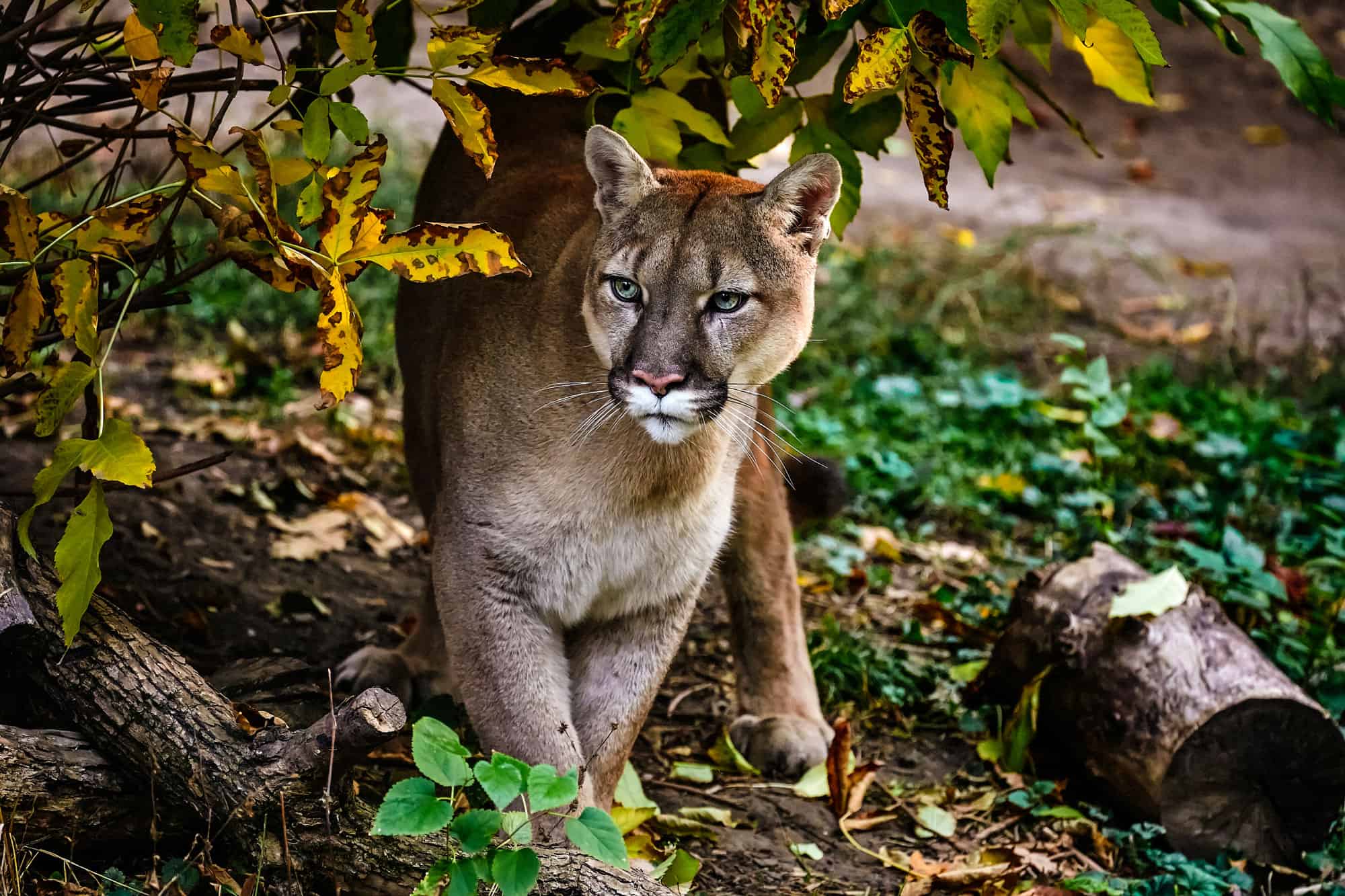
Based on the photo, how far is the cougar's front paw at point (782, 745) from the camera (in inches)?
157

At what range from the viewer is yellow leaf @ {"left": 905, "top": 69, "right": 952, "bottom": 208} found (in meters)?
2.66

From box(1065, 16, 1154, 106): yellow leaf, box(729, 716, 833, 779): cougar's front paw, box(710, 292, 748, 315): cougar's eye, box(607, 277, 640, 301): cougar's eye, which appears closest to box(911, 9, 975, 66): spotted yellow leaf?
box(1065, 16, 1154, 106): yellow leaf

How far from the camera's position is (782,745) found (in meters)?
3.98

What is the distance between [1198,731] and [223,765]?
2373 mm

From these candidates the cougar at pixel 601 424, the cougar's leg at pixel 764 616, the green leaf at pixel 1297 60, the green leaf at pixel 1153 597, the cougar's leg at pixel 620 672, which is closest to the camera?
the green leaf at pixel 1297 60

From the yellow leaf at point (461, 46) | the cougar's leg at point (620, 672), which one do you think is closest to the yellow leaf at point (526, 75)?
the yellow leaf at point (461, 46)

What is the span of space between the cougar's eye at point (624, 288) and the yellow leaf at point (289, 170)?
72 centimetres

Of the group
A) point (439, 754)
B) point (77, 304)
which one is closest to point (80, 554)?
point (77, 304)

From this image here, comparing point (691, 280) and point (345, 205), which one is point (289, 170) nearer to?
point (345, 205)

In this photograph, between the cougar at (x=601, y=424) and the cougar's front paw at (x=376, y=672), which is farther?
the cougar's front paw at (x=376, y=672)

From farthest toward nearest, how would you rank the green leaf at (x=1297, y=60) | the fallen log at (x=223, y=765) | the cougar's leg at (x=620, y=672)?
the cougar's leg at (x=620, y=672)
the green leaf at (x=1297, y=60)
the fallen log at (x=223, y=765)

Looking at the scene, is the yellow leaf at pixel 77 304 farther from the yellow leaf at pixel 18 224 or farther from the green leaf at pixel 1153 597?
the green leaf at pixel 1153 597

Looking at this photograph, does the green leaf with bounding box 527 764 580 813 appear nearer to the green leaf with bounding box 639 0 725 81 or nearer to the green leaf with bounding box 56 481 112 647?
the green leaf with bounding box 56 481 112 647

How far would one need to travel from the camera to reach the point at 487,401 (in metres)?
3.37
